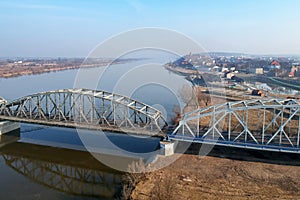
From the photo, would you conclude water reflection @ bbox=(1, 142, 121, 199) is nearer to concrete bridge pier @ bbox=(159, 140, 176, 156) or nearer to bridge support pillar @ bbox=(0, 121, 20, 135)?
bridge support pillar @ bbox=(0, 121, 20, 135)

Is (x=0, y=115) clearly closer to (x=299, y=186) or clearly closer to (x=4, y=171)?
(x=4, y=171)

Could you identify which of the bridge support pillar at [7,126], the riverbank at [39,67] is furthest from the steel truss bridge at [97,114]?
the riverbank at [39,67]

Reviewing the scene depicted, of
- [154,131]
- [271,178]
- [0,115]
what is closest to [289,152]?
[271,178]

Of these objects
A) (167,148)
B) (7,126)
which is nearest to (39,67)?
(7,126)

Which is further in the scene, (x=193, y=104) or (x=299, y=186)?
(x=193, y=104)

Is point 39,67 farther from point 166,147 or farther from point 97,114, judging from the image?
point 166,147

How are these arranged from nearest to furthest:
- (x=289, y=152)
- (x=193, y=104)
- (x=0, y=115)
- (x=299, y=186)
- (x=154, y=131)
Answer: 1. (x=299, y=186)
2. (x=289, y=152)
3. (x=154, y=131)
4. (x=0, y=115)
5. (x=193, y=104)
